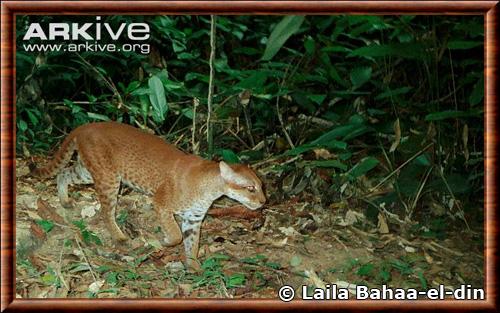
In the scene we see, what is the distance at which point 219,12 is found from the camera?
5.39m

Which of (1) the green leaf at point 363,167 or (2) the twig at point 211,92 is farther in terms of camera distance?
(1) the green leaf at point 363,167

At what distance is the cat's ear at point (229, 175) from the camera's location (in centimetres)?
563

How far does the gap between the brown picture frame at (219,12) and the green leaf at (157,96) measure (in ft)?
1.36

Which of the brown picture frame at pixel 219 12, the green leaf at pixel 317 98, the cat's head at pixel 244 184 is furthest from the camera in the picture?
the green leaf at pixel 317 98

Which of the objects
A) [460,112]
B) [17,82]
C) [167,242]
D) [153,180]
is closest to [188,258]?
[167,242]

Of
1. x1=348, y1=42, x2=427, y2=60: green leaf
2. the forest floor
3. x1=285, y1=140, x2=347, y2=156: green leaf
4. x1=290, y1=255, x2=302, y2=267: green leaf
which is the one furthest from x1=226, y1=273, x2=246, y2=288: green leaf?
x1=348, y1=42, x2=427, y2=60: green leaf

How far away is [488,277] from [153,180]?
2.04m

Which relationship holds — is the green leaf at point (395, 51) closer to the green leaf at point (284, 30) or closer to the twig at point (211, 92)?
the green leaf at point (284, 30)

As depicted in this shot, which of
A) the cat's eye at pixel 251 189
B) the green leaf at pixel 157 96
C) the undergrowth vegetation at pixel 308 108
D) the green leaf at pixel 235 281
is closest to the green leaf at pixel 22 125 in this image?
the undergrowth vegetation at pixel 308 108

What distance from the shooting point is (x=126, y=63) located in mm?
5625

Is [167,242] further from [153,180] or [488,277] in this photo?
[488,277]

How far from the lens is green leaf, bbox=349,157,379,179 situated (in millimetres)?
5793

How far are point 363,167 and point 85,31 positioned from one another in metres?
1.81

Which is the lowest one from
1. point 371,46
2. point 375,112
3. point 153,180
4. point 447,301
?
point 447,301
